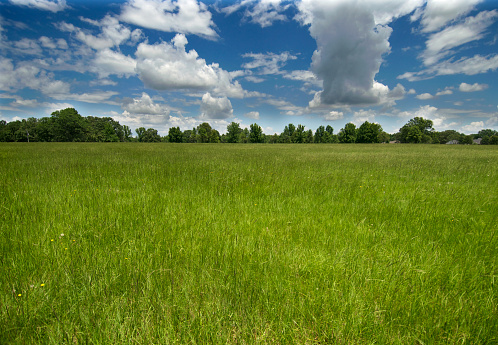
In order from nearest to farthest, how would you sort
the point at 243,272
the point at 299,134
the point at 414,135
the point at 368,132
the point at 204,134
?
1. the point at 243,272
2. the point at 368,132
3. the point at 414,135
4. the point at 299,134
5. the point at 204,134

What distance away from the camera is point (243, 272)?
A: 2.23 m

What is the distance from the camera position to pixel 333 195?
5.25 metres

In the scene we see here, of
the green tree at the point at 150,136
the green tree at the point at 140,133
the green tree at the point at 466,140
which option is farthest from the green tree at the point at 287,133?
the green tree at the point at 466,140

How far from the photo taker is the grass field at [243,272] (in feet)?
5.13

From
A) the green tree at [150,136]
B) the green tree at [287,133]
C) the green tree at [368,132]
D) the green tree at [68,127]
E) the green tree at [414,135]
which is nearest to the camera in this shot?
the green tree at [68,127]

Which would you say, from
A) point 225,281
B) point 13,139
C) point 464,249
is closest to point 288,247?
point 225,281

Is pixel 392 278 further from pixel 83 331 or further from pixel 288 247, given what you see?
pixel 83 331

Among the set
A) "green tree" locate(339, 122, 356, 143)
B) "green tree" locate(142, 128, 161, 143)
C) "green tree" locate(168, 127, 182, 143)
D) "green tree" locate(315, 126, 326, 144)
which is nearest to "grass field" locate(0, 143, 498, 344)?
"green tree" locate(339, 122, 356, 143)

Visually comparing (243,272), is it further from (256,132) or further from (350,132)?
(350,132)

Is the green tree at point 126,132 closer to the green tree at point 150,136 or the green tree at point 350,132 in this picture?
the green tree at point 150,136

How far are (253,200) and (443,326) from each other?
3569mm

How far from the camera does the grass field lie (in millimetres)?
1564

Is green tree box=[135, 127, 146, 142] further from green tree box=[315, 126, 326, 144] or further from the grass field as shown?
the grass field

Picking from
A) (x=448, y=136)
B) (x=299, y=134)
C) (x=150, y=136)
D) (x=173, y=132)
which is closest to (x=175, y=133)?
(x=173, y=132)
